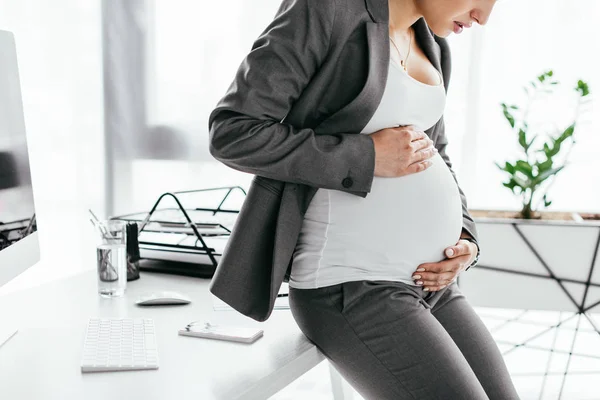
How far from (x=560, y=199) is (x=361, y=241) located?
7.86 feet

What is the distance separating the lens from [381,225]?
108cm

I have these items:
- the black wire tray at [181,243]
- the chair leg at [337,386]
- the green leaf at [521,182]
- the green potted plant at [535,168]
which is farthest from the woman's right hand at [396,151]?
the green leaf at [521,182]

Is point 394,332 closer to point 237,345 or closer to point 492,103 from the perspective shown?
point 237,345

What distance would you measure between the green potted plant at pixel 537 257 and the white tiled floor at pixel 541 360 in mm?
168

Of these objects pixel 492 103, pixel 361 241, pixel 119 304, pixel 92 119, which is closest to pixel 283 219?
pixel 361 241

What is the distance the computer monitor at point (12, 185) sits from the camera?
3.54 feet

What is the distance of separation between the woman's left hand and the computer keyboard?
46 cm

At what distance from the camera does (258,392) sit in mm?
924

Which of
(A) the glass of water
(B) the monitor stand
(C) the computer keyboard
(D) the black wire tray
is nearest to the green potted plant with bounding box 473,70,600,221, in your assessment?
(D) the black wire tray

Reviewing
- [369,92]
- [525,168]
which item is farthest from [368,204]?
[525,168]

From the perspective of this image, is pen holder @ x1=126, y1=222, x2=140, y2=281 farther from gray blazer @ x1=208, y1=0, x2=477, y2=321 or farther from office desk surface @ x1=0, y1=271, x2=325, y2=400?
gray blazer @ x1=208, y1=0, x2=477, y2=321

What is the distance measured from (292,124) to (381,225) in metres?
0.22

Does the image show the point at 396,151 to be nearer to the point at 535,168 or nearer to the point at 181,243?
the point at 181,243

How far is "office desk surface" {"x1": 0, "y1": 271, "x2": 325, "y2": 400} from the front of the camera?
2.87 feet
